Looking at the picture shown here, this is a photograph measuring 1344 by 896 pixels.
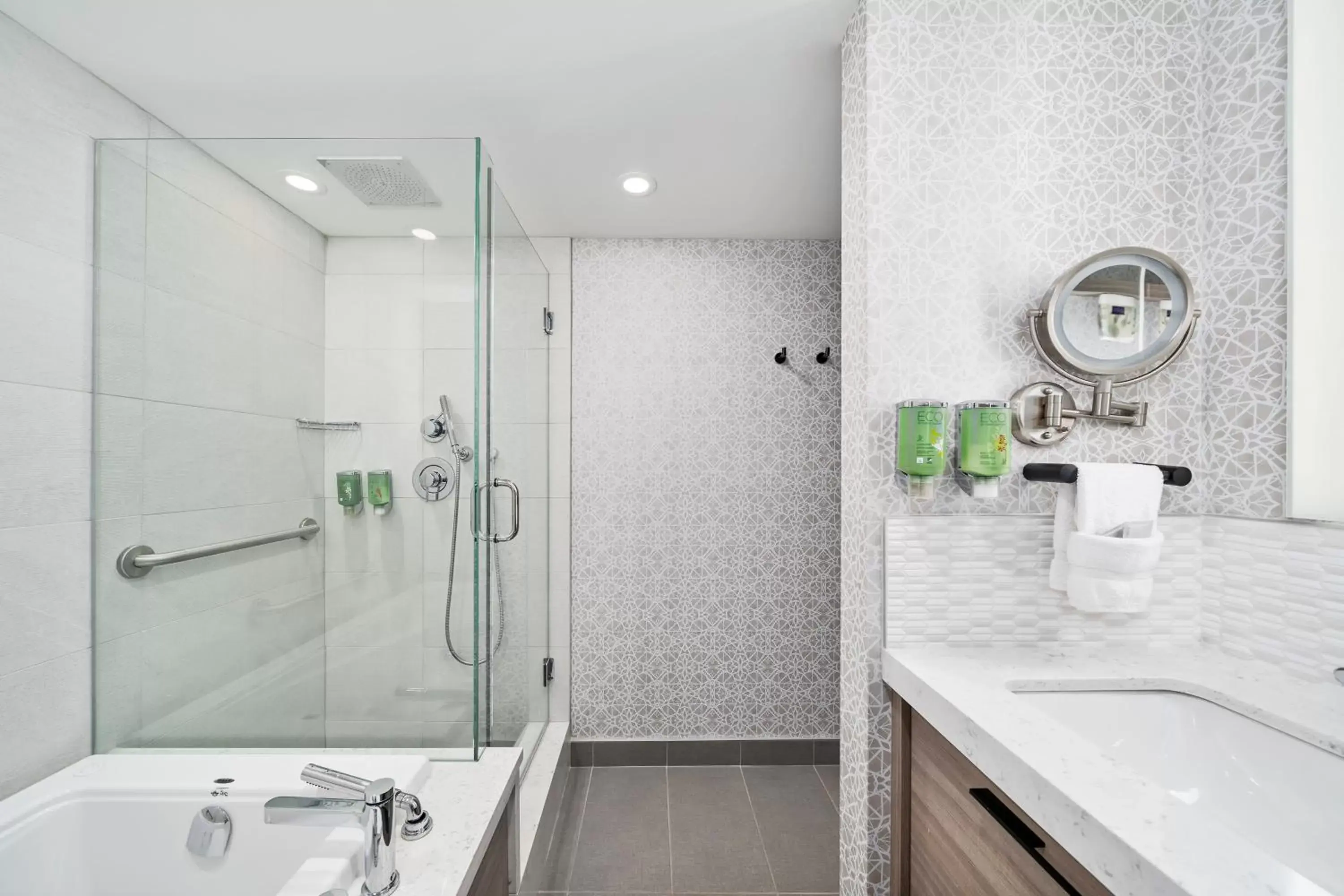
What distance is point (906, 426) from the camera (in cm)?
123

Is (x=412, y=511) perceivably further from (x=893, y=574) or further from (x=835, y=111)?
(x=835, y=111)

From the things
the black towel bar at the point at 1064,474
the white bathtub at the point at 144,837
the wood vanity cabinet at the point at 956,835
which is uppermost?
the black towel bar at the point at 1064,474

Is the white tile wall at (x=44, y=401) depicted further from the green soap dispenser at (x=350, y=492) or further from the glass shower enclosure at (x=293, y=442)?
the green soap dispenser at (x=350, y=492)

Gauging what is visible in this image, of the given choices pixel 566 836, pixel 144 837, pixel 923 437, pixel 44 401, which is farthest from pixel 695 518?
pixel 44 401

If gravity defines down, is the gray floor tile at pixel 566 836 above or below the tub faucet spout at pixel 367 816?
below

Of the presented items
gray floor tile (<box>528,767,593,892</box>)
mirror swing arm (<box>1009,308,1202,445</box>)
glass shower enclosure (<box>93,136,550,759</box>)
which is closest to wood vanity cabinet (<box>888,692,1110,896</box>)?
mirror swing arm (<box>1009,308,1202,445</box>)

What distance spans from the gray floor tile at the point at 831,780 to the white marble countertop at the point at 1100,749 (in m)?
1.47

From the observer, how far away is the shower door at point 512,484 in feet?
5.24

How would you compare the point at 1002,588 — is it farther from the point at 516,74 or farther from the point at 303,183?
the point at 303,183

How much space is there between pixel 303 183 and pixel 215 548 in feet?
3.19

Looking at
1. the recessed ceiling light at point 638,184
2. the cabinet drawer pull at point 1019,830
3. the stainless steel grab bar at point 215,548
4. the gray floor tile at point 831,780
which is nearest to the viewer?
the cabinet drawer pull at point 1019,830

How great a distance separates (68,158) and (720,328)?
216cm

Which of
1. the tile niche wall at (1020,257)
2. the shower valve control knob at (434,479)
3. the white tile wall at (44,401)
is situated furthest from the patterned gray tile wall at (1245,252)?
the white tile wall at (44,401)

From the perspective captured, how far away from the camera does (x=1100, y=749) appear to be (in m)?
0.93
